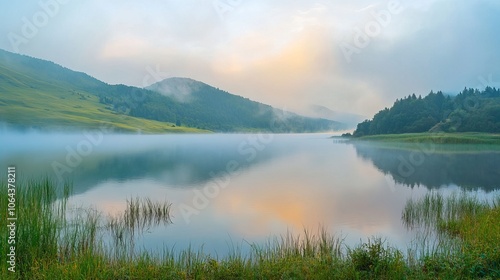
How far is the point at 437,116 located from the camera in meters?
150

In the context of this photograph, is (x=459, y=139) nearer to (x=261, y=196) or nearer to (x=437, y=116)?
(x=437, y=116)

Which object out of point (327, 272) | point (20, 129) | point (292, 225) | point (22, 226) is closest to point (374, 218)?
point (292, 225)

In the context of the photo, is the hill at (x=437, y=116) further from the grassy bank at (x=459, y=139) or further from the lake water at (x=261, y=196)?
the lake water at (x=261, y=196)

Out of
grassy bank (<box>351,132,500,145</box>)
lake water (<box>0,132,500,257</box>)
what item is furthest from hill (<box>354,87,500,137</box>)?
lake water (<box>0,132,500,257</box>)

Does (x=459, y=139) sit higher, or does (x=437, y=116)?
(x=437, y=116)

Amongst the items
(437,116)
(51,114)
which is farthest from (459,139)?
(51,114)

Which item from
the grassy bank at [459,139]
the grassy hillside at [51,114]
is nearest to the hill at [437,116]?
the grassy bank at [459,139]

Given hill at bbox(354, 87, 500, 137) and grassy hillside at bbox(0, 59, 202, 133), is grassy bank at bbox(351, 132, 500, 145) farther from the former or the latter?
grassy hillside at bbox(0, 59, 202, 133)

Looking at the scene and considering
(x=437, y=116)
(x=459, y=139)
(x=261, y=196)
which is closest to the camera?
(x=261, y=196)

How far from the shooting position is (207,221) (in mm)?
18859

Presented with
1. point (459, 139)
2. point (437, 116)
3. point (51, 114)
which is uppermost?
point (437, 116)

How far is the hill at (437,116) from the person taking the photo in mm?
119062

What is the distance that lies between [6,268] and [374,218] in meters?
18.0

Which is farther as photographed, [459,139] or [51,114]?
[51,114]
